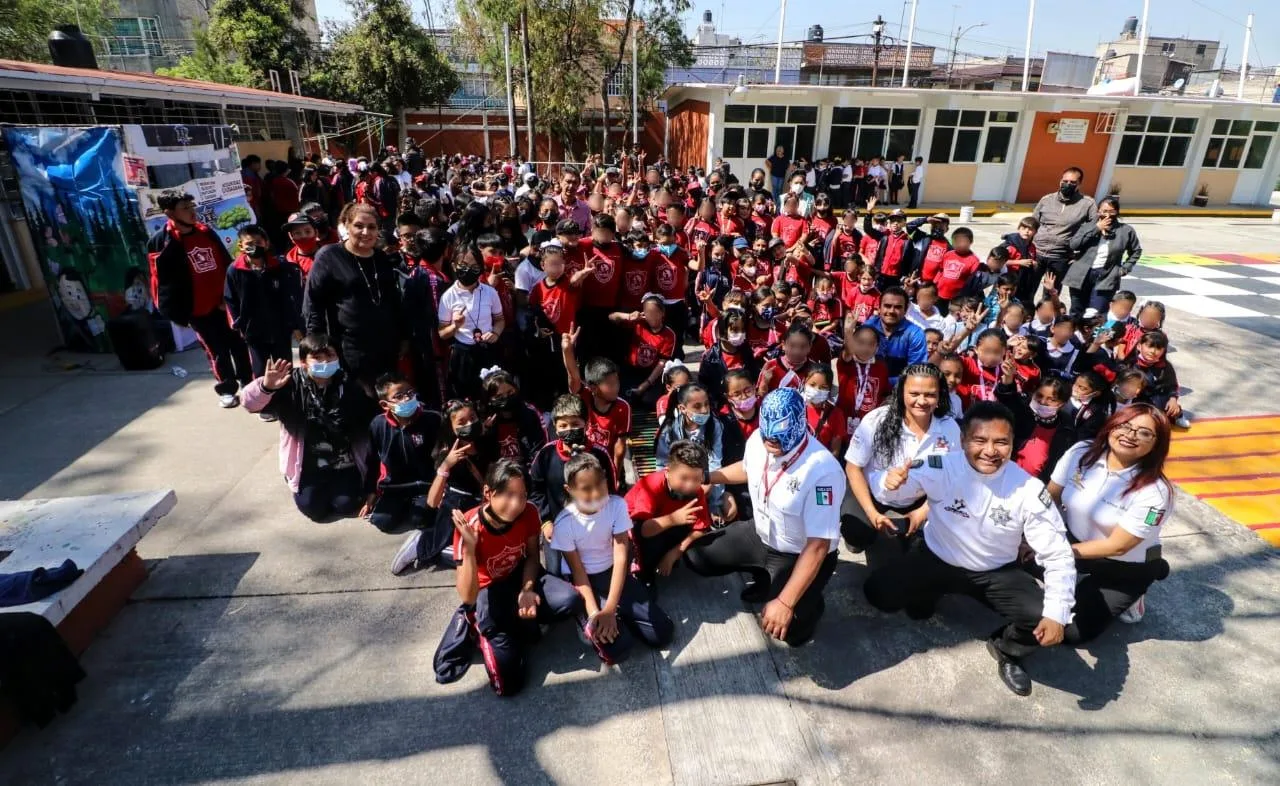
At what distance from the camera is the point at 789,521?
10.4 ft

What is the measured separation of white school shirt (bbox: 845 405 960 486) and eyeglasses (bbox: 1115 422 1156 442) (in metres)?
0.71

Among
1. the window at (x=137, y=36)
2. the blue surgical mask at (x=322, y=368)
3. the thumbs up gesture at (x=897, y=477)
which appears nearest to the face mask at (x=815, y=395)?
the thumbs up gesture at (x=897, y=477)

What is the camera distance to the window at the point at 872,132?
18453mm

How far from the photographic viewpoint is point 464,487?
12.5 ft

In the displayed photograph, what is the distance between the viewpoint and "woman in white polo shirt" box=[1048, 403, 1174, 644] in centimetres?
293

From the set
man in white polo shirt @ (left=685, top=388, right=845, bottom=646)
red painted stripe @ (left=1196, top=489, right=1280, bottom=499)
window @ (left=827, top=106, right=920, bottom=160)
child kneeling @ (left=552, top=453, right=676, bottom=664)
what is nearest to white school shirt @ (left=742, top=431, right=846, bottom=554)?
man in white polo shirt @ (left=685, top=388, right=845, bottom=646)

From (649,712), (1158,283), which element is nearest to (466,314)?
(649,712)

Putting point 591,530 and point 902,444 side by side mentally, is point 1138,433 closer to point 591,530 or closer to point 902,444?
point 902,444

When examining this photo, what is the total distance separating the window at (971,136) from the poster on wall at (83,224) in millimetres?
19082

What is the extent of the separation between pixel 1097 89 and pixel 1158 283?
13330 millimetres

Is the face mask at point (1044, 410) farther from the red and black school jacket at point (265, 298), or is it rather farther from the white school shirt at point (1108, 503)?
the red and black school jacket at point (265, 298)

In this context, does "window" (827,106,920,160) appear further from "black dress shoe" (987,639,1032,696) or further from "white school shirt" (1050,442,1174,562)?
"black dress shoe" (987,639,1032,696)

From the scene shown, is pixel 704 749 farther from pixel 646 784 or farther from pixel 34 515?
pixel 34 515

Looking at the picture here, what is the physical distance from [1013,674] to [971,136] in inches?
778
